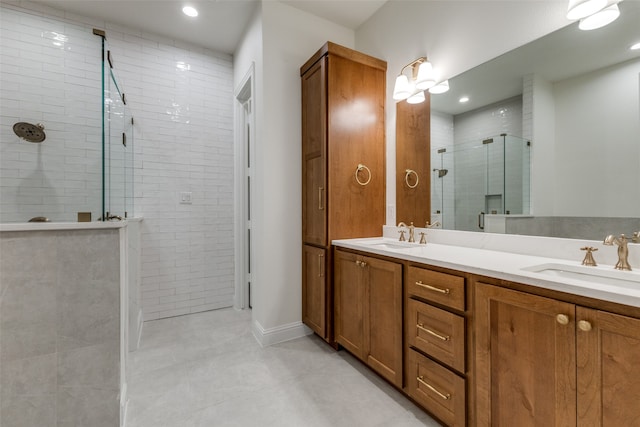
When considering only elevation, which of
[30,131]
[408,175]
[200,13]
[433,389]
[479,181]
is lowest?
[433,389]

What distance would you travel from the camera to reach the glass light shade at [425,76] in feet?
6.59

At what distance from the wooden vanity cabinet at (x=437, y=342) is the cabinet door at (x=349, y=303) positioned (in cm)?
39

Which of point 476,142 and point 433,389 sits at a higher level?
point 476,142

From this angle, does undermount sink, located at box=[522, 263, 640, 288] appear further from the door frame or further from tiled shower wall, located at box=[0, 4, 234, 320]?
tiled shower wall, located at box=[0, 4, 234, 320]

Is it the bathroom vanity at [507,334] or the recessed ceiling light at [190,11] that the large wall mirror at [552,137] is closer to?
the bathroom vanity at [507,334]

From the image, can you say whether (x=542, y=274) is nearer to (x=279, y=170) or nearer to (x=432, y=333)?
(x=432, y=333)

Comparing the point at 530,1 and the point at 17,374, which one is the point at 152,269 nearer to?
the point at 17,374

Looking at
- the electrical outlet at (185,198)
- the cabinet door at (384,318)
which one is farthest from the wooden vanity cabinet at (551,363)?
the electrical outlet at (185,198)

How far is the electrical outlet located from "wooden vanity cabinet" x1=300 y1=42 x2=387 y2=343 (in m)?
1.42

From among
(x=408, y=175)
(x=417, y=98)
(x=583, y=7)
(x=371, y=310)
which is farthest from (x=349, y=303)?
(x=583, y=7)

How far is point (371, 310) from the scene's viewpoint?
174cm

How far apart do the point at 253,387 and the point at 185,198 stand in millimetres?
2084

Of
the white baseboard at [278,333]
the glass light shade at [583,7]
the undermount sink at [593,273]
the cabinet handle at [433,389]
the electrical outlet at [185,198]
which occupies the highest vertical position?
the glass light shade at [583,7]

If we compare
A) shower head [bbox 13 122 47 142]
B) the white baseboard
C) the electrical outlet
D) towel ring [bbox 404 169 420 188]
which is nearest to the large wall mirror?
towel ring [bbox 404 169 420 188]
